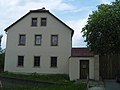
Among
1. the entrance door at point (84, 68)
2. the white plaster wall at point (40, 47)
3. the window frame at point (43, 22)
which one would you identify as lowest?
the entrance door at point (84, 68)

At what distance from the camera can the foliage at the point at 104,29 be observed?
2367 cm

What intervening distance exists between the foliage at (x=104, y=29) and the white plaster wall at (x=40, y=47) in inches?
310

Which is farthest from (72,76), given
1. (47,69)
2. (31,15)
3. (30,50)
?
(31,15)

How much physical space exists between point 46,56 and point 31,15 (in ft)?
18.0

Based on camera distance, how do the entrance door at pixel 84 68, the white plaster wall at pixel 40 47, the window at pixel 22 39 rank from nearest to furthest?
the entrance door at pixel 84 68 → the white plaster wall at pixel 40 47 → the window at pixel 22 39

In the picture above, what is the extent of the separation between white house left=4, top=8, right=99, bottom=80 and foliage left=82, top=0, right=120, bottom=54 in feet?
26.1

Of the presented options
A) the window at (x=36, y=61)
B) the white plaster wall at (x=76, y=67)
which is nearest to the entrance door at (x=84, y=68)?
the white plaster wall at (x=76, y=67)

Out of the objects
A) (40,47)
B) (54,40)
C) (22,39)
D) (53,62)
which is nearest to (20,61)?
(22,39)

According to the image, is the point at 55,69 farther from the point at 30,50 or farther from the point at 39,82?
the point at 39,82

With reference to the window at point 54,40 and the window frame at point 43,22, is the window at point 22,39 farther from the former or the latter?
the window at point 54,40

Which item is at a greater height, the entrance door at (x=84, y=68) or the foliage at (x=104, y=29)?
the foliage at (x=104, y=29)

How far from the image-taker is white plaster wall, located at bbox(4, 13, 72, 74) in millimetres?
32938

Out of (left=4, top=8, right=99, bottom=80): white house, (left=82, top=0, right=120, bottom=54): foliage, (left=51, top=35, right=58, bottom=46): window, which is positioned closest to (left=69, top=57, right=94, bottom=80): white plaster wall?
(left=4, top=8, right=99, bottom=80): white house

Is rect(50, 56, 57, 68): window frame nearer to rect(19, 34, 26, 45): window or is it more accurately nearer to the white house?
the white house
